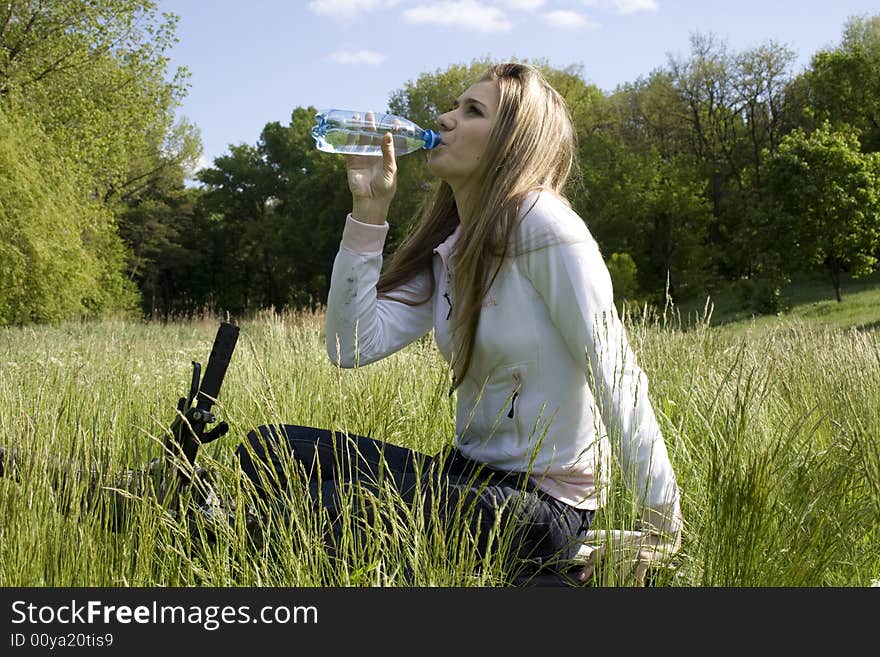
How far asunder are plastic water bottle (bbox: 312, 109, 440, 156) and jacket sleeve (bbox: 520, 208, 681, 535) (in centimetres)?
83

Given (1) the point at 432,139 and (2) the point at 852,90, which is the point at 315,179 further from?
(1) the point at 432,139

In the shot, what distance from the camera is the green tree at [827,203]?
95.2ft

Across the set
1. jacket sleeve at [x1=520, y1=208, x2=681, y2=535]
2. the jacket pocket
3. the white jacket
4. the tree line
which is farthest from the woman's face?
the tree line

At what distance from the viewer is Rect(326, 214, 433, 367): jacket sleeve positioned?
2584 mm

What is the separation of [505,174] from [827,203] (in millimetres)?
29747

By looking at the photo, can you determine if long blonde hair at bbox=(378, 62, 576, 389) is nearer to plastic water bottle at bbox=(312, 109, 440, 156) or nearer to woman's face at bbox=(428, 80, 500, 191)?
woman's face at bbox=(428, 80, 500, 191)

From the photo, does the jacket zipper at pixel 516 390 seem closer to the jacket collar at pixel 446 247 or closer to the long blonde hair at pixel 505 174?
the long blonde hair at pixel 505 174

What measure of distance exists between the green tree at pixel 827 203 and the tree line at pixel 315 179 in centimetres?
7

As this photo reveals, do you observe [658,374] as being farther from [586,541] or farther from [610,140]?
[610,140]

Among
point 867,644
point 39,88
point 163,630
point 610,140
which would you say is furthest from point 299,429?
point 610,140

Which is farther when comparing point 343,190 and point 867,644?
point 343,190

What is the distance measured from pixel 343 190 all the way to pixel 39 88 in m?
22.9

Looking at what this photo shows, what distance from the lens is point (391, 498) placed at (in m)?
1.88

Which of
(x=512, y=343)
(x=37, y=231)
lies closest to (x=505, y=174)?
(x=512, y=343)
